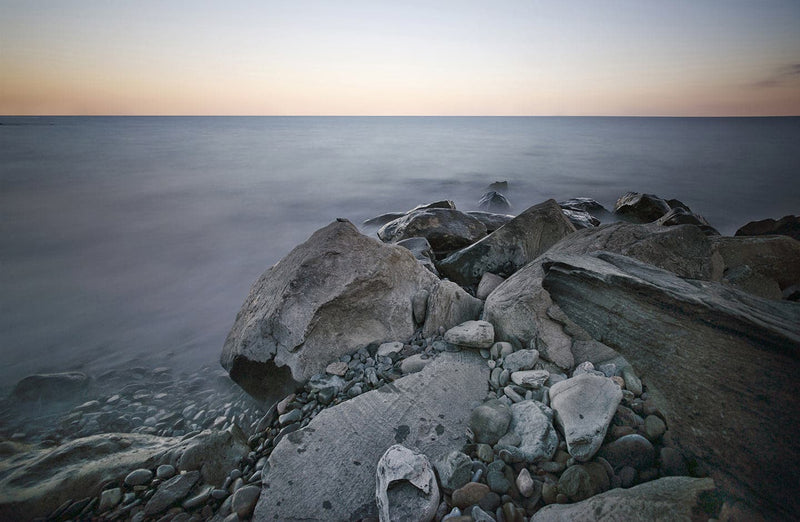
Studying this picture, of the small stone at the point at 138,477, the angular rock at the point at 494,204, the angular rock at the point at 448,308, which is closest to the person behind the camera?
the small stone at the point at 138,477

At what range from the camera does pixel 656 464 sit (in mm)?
1823

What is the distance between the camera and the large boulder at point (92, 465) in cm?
208

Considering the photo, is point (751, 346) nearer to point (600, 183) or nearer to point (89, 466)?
point (89, 466)

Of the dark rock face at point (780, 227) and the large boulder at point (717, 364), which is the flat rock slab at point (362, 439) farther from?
the dark rock face at point (780, 227)

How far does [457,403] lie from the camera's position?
7.98 ft

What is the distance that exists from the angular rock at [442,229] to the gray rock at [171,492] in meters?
4.40

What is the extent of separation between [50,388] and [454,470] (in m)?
4.11

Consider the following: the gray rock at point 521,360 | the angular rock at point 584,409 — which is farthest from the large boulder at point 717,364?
the gray rock at point 521,360

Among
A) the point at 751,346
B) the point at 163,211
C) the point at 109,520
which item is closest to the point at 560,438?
A: the point at 751,346

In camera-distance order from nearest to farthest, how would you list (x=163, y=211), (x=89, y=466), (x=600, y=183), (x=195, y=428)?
(x=89, y=466) < (x=195, y=428) < (x=163, y=211) < (x=600, y=183)

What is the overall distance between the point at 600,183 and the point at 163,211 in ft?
56.3

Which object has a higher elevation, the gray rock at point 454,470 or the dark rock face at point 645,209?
the dark rock face at point 645,209

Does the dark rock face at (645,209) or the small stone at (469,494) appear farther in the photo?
the dark rock face at (645,209)

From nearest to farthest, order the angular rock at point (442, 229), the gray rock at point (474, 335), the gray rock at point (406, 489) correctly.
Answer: the gray rock at point (406, 489)
the gray rock at point (474, 335)
the angular rock at point (442, 229)
